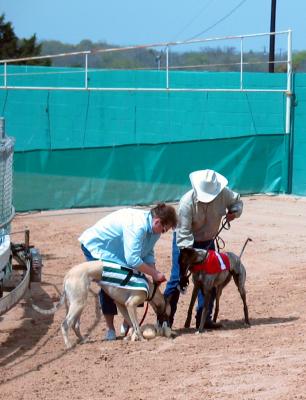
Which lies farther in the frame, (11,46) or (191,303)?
(11,46)

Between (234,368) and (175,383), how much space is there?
0.51 metres

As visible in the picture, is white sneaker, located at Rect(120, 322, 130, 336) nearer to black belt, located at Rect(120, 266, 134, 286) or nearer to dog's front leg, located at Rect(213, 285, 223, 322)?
black belt, located at Rect(120, 266, 134, 286)

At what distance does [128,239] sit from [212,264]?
0.95 metres

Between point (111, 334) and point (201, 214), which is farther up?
point (201, 214)

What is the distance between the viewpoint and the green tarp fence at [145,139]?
17531mm

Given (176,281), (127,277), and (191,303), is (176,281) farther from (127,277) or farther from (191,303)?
(127,277)

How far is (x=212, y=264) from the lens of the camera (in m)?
8.50

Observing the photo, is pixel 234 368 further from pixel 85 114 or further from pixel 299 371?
pixel 85 114

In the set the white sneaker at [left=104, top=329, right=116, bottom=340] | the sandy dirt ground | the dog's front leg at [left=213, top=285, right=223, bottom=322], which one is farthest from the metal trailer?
the dog's front leg at [left=213, top=285, right=223, bottom=322]

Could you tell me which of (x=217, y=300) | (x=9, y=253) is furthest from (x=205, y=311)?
(x=9, y=253)

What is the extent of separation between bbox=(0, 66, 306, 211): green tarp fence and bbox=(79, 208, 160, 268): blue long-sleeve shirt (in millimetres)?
8965

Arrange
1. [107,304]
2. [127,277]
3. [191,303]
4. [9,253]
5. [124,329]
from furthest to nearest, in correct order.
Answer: [9,253] → [191,303] → [124,329] → [107,304] → [127,277]

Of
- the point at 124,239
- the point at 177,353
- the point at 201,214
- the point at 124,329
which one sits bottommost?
the point at 124,329

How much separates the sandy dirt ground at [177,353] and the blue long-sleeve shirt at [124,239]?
0.74 metres
